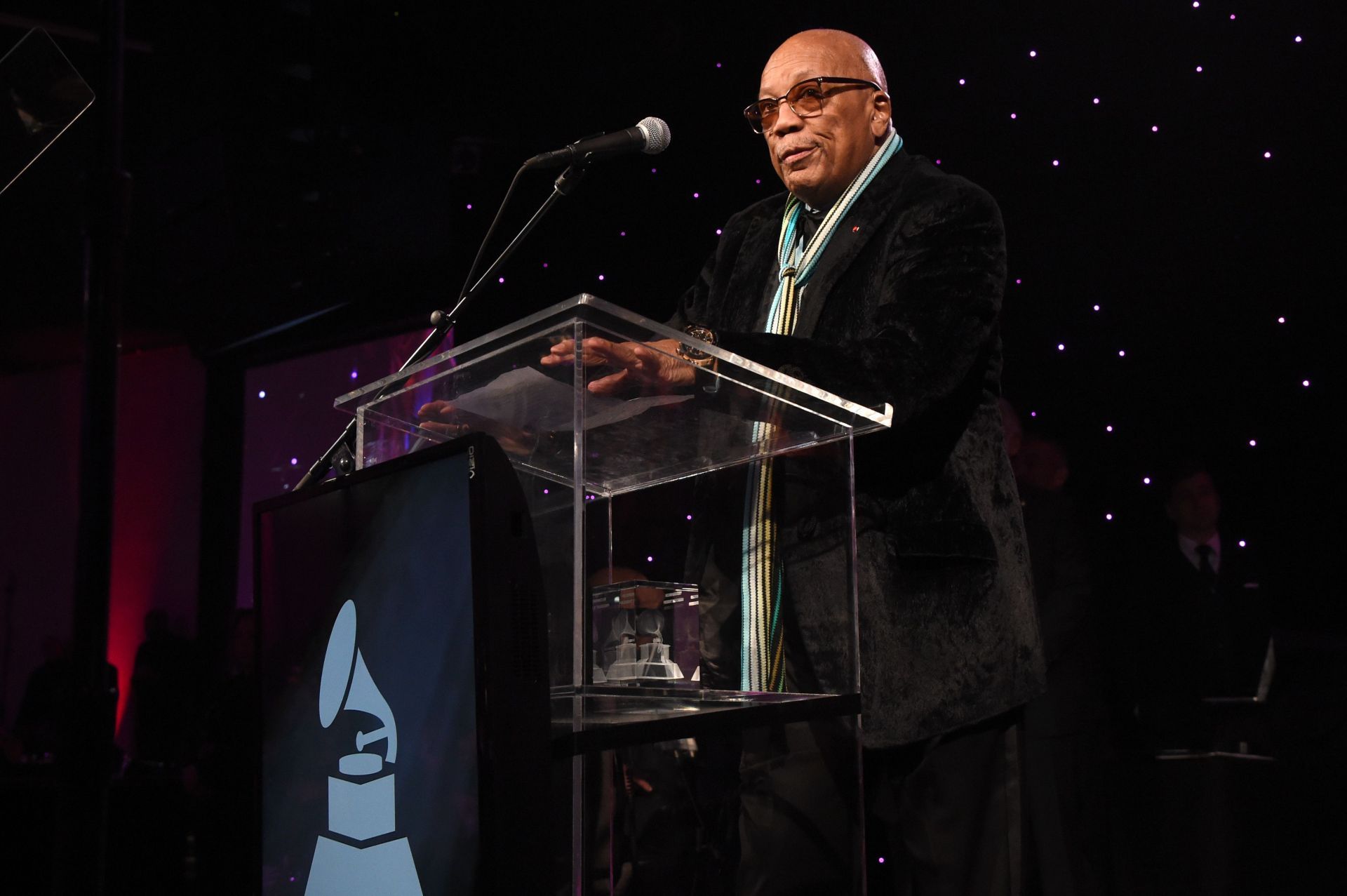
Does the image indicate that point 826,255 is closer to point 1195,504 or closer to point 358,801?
point 358,801

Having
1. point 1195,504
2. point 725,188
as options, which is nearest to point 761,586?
point 1195,504

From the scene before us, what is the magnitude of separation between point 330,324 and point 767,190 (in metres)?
3.81

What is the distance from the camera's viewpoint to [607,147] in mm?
1501

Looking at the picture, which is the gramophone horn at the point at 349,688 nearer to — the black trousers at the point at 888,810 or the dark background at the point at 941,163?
the black trousers at the point at 888,810

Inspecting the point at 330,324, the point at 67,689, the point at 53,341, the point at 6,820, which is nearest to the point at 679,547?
the point at 67,689

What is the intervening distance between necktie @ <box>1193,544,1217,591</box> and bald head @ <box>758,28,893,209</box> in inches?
105

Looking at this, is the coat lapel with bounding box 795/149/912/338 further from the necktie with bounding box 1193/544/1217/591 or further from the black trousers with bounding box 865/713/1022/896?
the necktie with bounding box 1193/544/1217/591

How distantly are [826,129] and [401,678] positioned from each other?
1.02 meters

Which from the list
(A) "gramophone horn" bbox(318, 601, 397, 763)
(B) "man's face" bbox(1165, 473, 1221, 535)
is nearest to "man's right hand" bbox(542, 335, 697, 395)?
(A) "gramophone horn" bbox(318, 601, 397, 763)

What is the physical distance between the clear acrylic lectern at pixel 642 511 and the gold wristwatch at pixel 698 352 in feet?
0.05

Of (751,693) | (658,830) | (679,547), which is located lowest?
(658,830)

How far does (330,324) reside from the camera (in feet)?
23.5

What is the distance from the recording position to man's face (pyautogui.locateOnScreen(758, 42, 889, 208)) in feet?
5.31

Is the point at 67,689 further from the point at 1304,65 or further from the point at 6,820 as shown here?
the point at 1304,65
